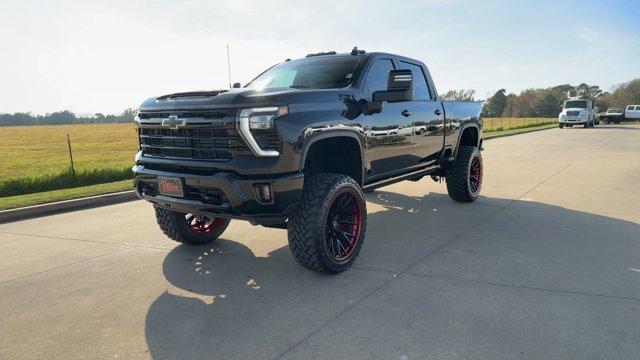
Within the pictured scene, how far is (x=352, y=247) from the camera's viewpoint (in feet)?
14.5

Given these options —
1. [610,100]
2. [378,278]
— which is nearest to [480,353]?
[378,278]

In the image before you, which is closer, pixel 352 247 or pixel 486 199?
pixel 352 247

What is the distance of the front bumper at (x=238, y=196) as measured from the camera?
143 inches

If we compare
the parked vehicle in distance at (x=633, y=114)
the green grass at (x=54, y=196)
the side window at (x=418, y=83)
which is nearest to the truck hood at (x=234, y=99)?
the side window at (x=418, y=83)

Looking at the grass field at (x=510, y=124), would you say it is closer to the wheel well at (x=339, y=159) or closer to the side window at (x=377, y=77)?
the side window at (x=377, y=77)

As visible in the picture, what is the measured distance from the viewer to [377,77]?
507cm

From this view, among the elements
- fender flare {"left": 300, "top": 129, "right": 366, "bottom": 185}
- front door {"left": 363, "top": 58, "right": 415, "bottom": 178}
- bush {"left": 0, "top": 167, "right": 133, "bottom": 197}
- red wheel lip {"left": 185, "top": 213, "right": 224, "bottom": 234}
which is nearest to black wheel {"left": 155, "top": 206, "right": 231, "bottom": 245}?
red wheel lip {"left": 185, "top": 213, "right": 224, "bottom": 234}

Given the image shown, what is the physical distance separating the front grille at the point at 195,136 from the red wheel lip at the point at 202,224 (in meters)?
1.07

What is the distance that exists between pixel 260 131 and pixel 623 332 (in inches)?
112

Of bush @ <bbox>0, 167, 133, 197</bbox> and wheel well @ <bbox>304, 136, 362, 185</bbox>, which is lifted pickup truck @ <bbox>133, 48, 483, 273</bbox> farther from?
bush @ <bbox>0, 167, 133, 197</bbox>

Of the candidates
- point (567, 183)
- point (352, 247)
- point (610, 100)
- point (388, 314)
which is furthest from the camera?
point (610, 100)

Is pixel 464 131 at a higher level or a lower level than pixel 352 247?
higher

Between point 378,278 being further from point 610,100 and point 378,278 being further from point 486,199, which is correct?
point 610,100

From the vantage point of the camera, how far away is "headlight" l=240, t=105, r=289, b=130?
365cm
